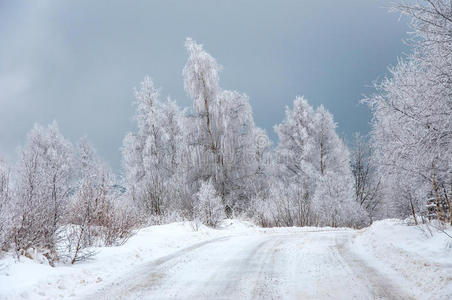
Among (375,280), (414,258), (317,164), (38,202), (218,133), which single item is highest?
(218,133)

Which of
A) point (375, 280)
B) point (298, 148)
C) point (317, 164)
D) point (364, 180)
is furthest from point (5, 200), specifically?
point (364, 180)

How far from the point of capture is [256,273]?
6.04 metres

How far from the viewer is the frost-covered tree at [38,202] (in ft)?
21.6

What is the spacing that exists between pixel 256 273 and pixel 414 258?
2.93m

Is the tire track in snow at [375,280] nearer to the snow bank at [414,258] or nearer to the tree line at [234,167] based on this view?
the snow bank at [414,258]

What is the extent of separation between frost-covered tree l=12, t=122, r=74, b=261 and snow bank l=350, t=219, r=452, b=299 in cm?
652

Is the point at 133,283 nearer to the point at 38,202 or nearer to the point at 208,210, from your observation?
the point at 38,202

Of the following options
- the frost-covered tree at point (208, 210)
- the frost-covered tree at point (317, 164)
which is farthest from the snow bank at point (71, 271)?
the frost-covered tree at point (317, 164)

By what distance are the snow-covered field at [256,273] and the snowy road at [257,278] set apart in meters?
0.01

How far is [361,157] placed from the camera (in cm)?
3216

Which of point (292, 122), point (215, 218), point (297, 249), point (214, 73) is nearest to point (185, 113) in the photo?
point (214, 73)

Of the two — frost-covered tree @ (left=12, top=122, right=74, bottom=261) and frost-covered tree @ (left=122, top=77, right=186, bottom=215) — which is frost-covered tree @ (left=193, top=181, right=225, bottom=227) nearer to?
frost-covered tree @ (left=12, top=122, right=74, bottom=261)

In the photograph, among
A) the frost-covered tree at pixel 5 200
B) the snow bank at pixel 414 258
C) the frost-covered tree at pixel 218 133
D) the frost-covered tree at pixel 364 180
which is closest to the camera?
the snow bank at pixel 414 258

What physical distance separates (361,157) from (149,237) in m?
25.8
